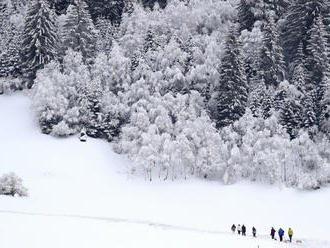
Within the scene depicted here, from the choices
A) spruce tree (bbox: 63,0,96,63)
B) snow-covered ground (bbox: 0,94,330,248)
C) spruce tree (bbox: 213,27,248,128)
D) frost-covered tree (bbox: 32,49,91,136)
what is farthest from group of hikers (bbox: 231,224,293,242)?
spruce tree (bbox: 63,0,96,63)

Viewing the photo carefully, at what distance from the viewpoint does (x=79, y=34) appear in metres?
53.1

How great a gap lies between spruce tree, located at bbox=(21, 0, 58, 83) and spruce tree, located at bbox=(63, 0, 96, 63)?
65.6 inches

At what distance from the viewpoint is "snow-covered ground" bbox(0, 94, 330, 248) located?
91.0 ft

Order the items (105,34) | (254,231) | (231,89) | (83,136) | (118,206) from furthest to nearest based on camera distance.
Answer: (105,34)
(231,89)
(83,136)
(118,206)
(254,231)

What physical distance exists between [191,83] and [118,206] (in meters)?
16.7

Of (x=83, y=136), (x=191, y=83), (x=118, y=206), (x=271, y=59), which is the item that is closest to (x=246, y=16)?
(x=271, y=59)

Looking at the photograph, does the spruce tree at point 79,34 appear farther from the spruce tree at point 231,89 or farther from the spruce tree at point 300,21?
the spruce tree at point 300,21

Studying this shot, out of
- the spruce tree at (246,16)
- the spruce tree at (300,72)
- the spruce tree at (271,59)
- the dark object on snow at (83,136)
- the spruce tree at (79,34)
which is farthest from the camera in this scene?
the spruce tree at (246,16)

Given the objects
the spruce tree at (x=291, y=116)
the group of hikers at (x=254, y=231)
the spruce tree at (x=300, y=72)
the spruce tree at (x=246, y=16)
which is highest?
the spruce tree at (x=246, y=16)

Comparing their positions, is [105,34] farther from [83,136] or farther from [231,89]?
[231,89]

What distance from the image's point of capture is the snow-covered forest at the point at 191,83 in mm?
40844

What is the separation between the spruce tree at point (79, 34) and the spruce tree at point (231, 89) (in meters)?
14.9

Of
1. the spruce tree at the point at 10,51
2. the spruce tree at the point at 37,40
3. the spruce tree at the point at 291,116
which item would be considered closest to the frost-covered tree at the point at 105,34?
the spruce tree at the point at 37,40

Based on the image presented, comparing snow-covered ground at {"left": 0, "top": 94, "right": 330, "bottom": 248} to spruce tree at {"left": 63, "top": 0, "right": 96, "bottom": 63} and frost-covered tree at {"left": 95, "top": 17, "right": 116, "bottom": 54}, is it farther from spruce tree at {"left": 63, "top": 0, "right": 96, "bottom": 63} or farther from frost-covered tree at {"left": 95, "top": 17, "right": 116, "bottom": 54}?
frost-covered tree at {"left": 95, "top": 17, "right": 116, "bottom": 54}
